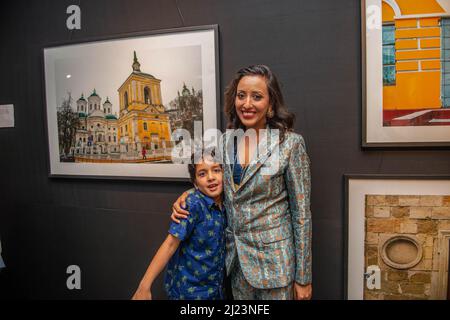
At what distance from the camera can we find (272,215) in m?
1.04

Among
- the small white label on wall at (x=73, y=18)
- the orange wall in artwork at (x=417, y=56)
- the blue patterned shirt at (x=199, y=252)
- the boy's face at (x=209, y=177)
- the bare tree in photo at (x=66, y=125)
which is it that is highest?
the small white label on wall at (x=73, y=18)

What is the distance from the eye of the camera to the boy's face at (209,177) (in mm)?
1059

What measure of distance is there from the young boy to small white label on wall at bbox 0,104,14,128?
1.21 meters

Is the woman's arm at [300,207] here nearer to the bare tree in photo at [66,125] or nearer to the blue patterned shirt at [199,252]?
the blue patterned shirt at [199,252]

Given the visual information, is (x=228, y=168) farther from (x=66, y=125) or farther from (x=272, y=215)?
(x=66, y=125)

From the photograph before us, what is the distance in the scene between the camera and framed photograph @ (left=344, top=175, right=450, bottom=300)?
4.06ft

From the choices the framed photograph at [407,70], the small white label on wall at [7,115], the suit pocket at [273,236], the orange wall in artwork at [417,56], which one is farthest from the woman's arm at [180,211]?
the small white label on wall at [7,115]

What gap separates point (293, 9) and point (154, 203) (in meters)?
1.06

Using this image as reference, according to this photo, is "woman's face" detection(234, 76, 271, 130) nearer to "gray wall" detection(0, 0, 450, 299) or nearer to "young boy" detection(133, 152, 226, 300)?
"young boy" detection(133, 152, 226, 300)

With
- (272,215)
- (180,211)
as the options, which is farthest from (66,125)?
(272,215)

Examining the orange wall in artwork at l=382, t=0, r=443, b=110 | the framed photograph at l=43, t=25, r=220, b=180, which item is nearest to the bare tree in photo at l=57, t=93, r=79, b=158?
the framed photograph at l=43, t=25, r=220, b=180

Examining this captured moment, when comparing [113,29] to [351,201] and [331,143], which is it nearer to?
[331,143]

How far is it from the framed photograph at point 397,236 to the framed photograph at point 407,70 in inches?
7.0

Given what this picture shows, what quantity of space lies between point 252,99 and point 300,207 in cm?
39
